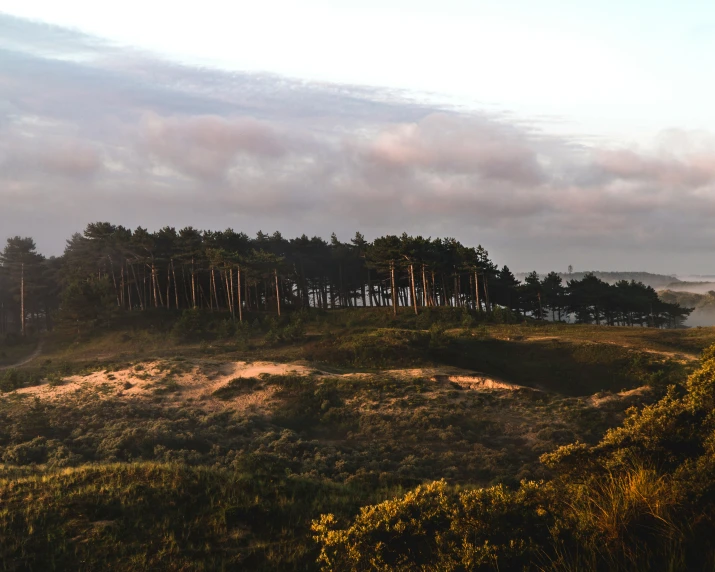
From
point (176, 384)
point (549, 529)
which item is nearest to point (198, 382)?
point (176, 384)

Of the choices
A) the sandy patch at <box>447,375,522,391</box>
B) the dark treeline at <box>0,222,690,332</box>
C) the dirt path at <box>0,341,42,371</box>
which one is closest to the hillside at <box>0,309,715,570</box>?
the sandy patch at <box>447,375,522,391</box>

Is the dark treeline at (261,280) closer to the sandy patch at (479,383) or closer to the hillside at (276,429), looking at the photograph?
the hillside at (276,429)

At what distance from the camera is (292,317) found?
7256 cm

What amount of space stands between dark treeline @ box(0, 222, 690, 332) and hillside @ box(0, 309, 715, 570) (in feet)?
59.4

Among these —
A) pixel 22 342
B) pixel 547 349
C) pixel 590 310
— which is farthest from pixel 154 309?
pixel 590 310

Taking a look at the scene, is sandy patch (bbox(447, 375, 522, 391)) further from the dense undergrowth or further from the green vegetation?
the dense undergrowth

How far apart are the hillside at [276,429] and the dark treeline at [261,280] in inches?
713

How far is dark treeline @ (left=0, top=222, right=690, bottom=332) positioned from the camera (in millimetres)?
76312

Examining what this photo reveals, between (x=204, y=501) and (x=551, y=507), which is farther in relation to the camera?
(x=204, y=501)

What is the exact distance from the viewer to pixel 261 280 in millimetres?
81375

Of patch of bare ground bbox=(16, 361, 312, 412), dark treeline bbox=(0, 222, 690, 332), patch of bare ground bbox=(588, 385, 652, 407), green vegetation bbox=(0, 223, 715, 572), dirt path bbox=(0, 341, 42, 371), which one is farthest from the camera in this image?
dark treeline bbox=(0, 222, 690, 332)

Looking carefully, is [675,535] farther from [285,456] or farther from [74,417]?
[74,417]

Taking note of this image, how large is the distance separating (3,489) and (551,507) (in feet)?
47.1

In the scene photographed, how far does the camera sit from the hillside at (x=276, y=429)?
11.1 metres
